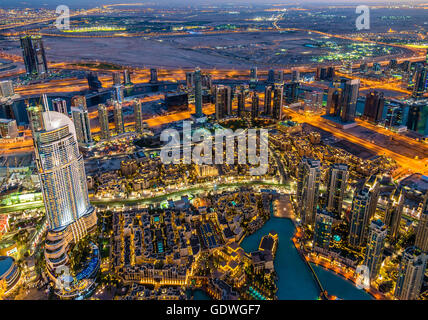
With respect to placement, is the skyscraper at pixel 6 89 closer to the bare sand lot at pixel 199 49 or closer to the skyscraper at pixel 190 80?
the skyscraper at pixel 190 80

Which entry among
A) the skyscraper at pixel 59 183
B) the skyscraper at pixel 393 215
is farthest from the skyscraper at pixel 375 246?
the skyscraper at pixel 59 183

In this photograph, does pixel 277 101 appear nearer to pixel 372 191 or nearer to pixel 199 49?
pixel 372 191

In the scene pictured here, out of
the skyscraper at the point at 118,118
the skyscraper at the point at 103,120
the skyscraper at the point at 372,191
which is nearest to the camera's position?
the skyscraper at the point at 372,191

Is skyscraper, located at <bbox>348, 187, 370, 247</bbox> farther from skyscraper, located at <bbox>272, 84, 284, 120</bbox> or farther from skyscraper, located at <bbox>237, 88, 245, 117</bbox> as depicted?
skyscraper, located at <bbox>237, 88, 245, 117</bbox>

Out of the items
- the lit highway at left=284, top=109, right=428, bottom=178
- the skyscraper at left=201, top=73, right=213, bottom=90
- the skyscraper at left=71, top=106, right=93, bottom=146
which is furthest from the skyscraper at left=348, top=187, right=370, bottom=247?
the skyscraper at left=201, top=73, right=213, bottom=90

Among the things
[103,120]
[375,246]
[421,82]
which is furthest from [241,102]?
[375,246]

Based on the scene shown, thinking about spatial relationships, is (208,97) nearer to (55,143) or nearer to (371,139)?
(371,139)

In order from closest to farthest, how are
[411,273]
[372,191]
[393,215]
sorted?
[411,273], [372,191], [393,215]
